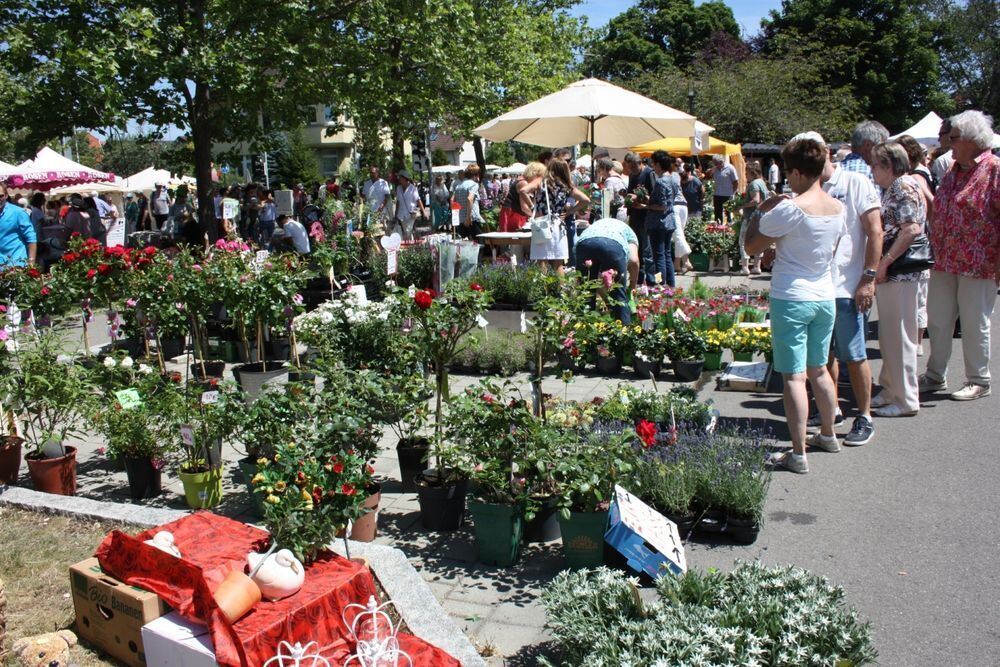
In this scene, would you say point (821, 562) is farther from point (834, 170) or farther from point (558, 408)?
point (834, 170)

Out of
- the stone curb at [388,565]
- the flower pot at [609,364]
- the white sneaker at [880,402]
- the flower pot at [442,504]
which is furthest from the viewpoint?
the flower pot at [609,364]

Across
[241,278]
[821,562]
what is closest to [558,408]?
[821,562]

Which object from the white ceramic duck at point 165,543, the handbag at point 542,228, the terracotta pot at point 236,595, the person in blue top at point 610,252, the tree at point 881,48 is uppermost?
the tree at point 881,48

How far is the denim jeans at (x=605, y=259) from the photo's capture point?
707cm

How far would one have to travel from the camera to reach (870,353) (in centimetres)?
777

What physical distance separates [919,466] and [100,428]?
Answer: 17.0 feet

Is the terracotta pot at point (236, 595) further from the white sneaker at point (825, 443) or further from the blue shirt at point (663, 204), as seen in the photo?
the blue shirt at point (663, 204)

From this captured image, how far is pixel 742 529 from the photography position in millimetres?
4062

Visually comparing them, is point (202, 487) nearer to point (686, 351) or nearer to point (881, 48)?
point (686, 351)

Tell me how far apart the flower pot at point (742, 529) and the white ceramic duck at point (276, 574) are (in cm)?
222

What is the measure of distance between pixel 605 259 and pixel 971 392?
3112 millimetres

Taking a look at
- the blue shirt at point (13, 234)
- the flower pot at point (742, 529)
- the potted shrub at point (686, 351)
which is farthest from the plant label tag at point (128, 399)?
the blue shirt at point (13, 234)

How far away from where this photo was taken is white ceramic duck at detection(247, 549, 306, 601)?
2903mm

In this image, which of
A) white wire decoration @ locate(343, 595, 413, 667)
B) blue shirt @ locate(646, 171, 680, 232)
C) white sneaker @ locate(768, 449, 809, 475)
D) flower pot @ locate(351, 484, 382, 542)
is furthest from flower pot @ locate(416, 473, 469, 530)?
blue shirt @ locate(646, 171, 680, 232)
